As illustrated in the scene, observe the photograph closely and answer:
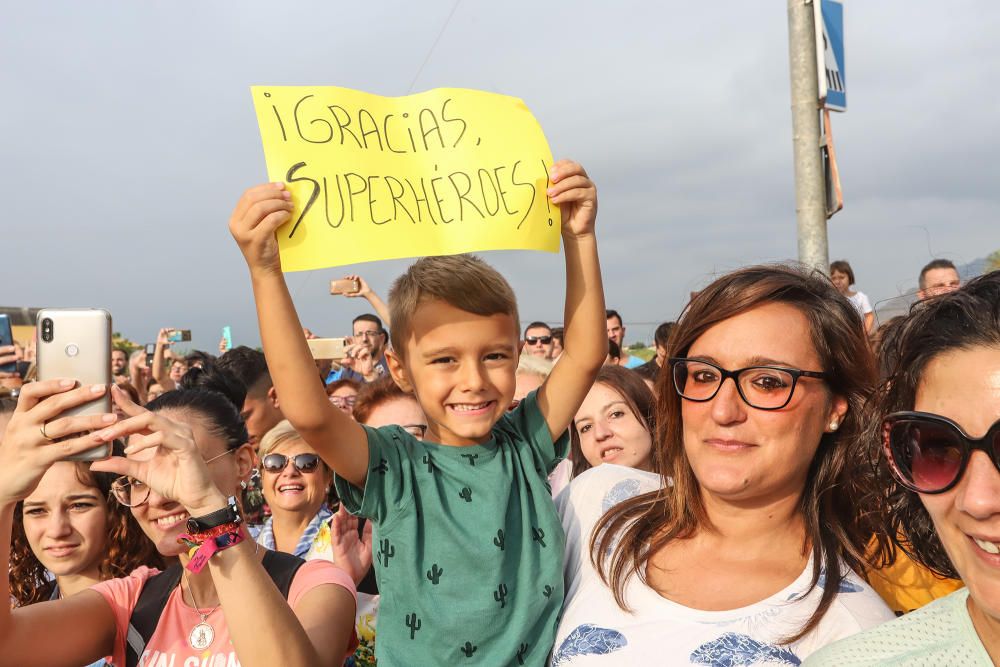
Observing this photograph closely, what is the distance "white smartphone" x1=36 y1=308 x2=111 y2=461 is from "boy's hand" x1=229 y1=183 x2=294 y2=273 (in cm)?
38

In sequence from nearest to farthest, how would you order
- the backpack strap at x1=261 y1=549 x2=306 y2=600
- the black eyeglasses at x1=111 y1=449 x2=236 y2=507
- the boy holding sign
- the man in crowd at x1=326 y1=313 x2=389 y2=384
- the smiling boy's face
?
the boy holding sign, the smiling boy's face, the backpack strap at x1=261 y1=549 x2=306 y2=600, the black eyeglasses at x1=111 y1=449 x2=236 y2=507, the man in crowd at x1=326 y1=313 x2=389 y2=384

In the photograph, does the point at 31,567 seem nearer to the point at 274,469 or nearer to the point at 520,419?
the point at 274,469

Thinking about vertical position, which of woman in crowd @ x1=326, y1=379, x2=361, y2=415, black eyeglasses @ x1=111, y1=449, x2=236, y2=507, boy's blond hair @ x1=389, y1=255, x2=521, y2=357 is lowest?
black eyeglasses @ x1=111, y1=449, x2=236, y2=507

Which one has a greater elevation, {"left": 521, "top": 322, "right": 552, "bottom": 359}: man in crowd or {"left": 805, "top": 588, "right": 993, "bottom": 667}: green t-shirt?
{"left": 521, "top": 322, "right": 552, "bottom": 359}: man in crowd

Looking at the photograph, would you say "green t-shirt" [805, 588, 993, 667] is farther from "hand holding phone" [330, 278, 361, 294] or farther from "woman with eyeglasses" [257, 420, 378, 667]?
"hand holding phone" [330, 278, 361, 294]

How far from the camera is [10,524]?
6.69ft

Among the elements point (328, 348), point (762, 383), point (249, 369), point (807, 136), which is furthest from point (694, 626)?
point (328, 348)

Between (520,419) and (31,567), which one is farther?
(31,567)

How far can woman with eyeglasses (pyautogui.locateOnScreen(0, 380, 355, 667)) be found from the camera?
1.90 meters

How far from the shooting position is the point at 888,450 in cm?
162

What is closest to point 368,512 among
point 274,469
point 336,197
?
point 336,197

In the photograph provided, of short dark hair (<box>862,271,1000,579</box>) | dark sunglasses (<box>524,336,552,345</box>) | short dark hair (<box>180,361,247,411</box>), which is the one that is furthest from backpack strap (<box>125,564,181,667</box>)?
dark sunglasses (<box>524,336,552,345</box>)

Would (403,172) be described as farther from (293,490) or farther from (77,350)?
(293,490)

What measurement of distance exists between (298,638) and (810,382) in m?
1.48
